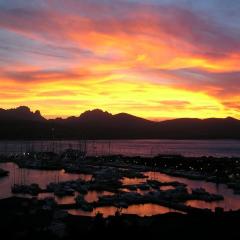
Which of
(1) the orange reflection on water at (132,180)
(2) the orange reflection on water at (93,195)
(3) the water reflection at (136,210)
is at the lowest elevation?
(3) the water reflection at (136,210)

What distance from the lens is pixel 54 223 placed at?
16.0 metres

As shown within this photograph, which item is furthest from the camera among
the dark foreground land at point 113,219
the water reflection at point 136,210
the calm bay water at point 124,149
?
the calm bay water at point 124,149

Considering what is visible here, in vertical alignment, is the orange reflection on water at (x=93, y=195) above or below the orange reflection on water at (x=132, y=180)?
below

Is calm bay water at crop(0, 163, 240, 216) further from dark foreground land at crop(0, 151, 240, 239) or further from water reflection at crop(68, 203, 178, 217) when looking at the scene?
dark foreground land at crop(0, 151, 240, 239)

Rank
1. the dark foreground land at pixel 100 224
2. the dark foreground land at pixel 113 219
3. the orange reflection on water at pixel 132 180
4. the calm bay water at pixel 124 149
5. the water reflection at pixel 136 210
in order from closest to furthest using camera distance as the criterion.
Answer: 1. the dark foreground land at pixel 113 219
2. the dark foreground land at pixel 100 224
3. the water reflection at pixel 136 210
4. the orange reflection on water at pixel 132 180
5. the calm bay water at pixel 124 149

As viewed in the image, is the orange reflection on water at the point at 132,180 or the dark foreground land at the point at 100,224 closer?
the dark foreground land at the point at 100,224

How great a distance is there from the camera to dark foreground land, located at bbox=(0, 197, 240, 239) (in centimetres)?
1260

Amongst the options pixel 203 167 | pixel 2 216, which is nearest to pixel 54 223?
pixel 2 216

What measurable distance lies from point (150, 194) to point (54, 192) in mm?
5407

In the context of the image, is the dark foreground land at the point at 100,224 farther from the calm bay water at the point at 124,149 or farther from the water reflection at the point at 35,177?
the calm bay water at the point at 124,149

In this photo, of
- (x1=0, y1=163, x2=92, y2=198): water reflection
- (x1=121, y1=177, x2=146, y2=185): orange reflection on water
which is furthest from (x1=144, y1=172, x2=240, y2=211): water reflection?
(x1=0, y1=163, x2=92, y2=198): water reflection

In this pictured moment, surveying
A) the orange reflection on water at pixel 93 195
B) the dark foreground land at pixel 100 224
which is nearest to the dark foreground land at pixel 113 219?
the dark foreground land at pixel 100 224

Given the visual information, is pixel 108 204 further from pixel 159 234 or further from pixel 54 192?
pixel 159 234

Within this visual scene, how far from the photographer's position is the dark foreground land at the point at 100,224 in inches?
496
